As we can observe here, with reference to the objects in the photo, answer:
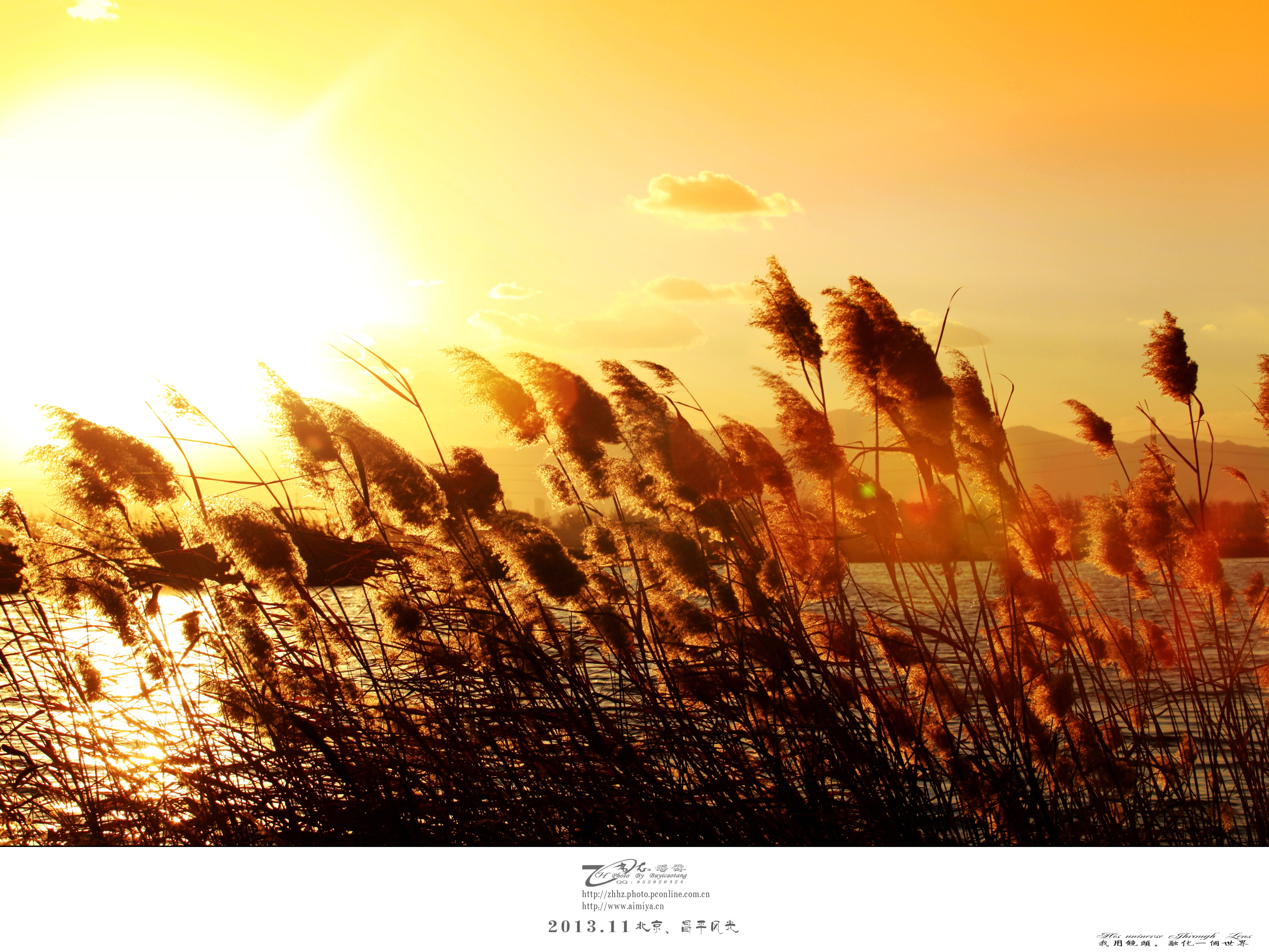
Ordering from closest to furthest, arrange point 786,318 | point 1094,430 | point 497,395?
point 786,318 → point 497,395 → point 1094,430

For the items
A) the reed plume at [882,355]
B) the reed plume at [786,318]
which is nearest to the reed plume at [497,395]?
the reed plume at [786,318]

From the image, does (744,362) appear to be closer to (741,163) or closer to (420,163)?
(741,163)

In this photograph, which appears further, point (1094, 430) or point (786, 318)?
point (1094, 430)

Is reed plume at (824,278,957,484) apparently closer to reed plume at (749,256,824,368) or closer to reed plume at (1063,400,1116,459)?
reed plume at (749,256,824,368)

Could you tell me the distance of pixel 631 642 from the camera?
207cm

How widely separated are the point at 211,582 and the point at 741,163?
2.07m

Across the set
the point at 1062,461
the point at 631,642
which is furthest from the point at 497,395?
the point at 1062,461

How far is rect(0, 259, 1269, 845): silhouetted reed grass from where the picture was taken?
1.91 m

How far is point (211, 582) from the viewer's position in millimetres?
2252

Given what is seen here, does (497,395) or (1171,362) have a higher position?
(497,395)

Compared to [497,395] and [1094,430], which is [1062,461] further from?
[497,395]

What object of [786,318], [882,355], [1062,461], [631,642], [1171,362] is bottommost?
[631,642]
